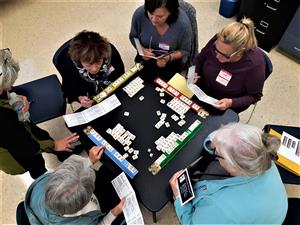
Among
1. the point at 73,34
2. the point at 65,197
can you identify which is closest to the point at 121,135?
the point at 65,197

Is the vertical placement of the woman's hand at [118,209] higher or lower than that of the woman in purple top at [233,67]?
lower

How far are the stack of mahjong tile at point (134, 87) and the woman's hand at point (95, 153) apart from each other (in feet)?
1.74

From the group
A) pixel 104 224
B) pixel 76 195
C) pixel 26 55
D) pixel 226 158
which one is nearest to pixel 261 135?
pixel 226 158

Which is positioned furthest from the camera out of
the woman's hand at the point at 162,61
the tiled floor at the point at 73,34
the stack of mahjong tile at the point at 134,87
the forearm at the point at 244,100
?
the tiled floor at the point at 73,34

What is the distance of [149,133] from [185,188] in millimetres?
504

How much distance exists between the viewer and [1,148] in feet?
6.45

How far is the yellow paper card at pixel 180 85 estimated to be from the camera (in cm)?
238

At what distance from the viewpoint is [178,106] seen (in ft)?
7.22

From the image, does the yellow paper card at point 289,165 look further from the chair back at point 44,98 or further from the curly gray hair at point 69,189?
the chair back at point 44,98

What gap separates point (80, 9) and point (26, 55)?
3.86 ft

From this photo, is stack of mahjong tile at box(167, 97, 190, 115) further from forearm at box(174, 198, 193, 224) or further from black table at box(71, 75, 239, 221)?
forearm at box(174, 198, 193, 224)

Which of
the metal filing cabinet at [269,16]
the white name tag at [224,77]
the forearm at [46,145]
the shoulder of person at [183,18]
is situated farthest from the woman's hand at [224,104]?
the metal filing cabinet at [269,16]

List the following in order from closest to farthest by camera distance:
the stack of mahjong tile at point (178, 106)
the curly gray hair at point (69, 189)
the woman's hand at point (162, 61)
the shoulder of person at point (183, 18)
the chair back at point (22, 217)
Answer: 1. the curly gray hair at point (69, 189)
2. the chair back at point (22, 217)
3. the stack of mahjong tile at point (178, 106)
4. the shoulder of person at point (183, 18)
5. the woman's hand at point (162, 61)

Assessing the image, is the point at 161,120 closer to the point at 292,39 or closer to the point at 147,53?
the point at 147,53
